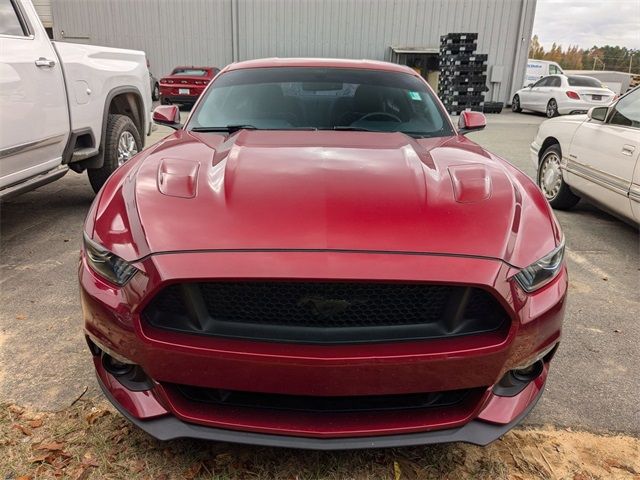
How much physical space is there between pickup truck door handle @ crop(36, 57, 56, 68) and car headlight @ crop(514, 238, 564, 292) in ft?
12.4

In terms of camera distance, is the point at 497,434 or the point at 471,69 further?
the point at 471,69

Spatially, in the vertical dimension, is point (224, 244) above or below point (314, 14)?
below

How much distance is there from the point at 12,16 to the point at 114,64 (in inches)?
46.9

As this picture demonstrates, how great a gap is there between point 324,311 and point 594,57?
91490mm

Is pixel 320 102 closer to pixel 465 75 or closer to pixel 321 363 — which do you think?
pixel 321 363

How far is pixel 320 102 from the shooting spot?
323 centimetres

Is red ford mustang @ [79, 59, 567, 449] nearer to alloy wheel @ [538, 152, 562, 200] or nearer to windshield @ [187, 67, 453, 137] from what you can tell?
windshield @ [187, 67, 453, 137]

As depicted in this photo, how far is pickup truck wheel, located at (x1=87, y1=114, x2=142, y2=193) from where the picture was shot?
16.6 feet

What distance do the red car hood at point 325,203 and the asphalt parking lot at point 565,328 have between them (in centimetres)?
98

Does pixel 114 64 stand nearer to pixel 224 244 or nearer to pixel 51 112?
pixel 51 112

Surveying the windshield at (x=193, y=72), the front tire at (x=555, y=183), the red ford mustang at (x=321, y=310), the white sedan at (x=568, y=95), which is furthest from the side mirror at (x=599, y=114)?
the windshield at (x=193, y=72)

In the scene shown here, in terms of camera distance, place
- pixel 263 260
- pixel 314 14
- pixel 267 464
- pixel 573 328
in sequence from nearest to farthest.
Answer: pixel 263 260 < pixel 267 464 < pixel 573 328 < pixel 314 14

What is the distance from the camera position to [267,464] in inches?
76.9

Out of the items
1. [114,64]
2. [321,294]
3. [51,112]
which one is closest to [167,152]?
[321,294]
